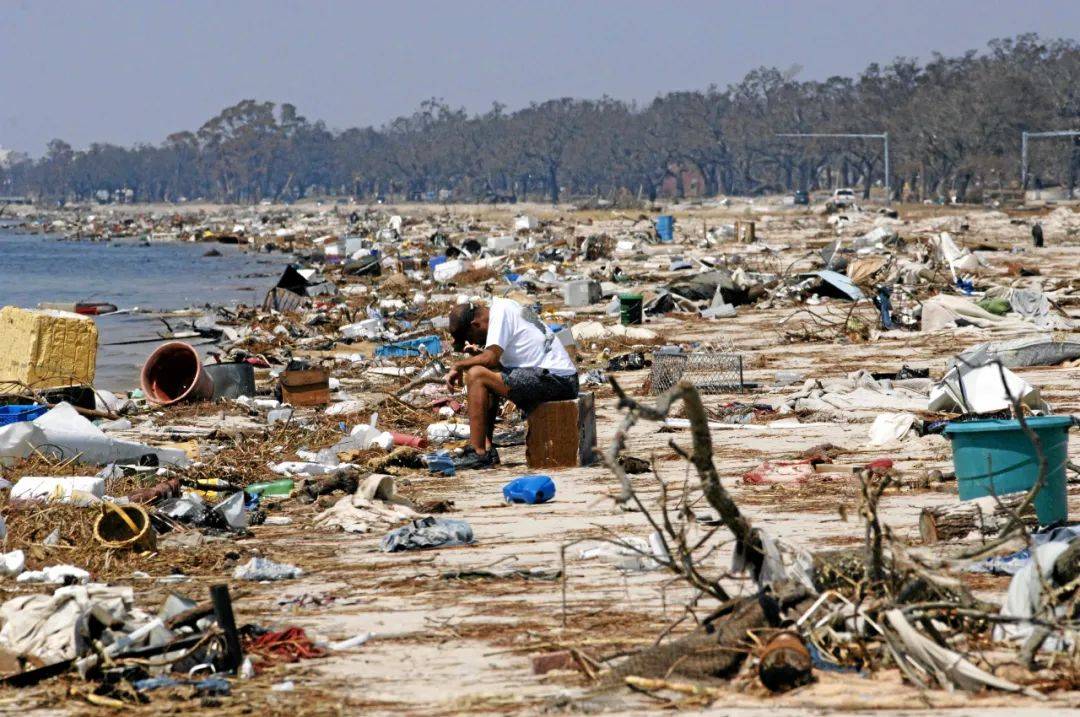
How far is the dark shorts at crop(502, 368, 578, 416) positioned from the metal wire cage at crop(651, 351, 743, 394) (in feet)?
10.6

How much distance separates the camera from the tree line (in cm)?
8112

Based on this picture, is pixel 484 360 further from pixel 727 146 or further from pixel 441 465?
pixel 727 146

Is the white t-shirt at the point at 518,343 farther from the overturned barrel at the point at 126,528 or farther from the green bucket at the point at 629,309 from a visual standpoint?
the green bucket at the point at 629,309

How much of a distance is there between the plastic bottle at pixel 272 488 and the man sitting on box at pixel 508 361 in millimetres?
1195

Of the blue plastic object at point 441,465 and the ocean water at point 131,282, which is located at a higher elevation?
the blue plastic object at point 441,465

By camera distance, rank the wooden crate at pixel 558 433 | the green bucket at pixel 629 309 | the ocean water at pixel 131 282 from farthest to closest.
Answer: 1. the ocean water at pixel 131 282
2. the green bucket at pixel 629 309
3. the wooden crate at pixel 558 433

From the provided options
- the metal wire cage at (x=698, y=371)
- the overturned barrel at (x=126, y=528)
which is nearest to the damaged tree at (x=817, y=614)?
the overturned barrel at (x=126, y=528)

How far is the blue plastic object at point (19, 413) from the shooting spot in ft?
32.7

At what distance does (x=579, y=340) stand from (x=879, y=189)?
95.3 meters

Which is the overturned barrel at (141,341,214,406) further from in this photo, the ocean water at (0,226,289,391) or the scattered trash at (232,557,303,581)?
the scattered trash at (232,557,303,581)

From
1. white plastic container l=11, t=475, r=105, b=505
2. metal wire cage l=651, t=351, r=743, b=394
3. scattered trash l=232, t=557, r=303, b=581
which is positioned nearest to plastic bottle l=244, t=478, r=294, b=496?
white plastic container l=11, t=475, r=105, b=505

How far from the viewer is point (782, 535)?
6391 millimetres

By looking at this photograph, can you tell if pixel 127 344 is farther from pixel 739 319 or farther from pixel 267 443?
pixel 267 443

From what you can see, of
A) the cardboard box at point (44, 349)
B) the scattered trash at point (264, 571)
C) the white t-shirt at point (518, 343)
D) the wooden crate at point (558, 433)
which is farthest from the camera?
the cardboard box at point (44, 349)
